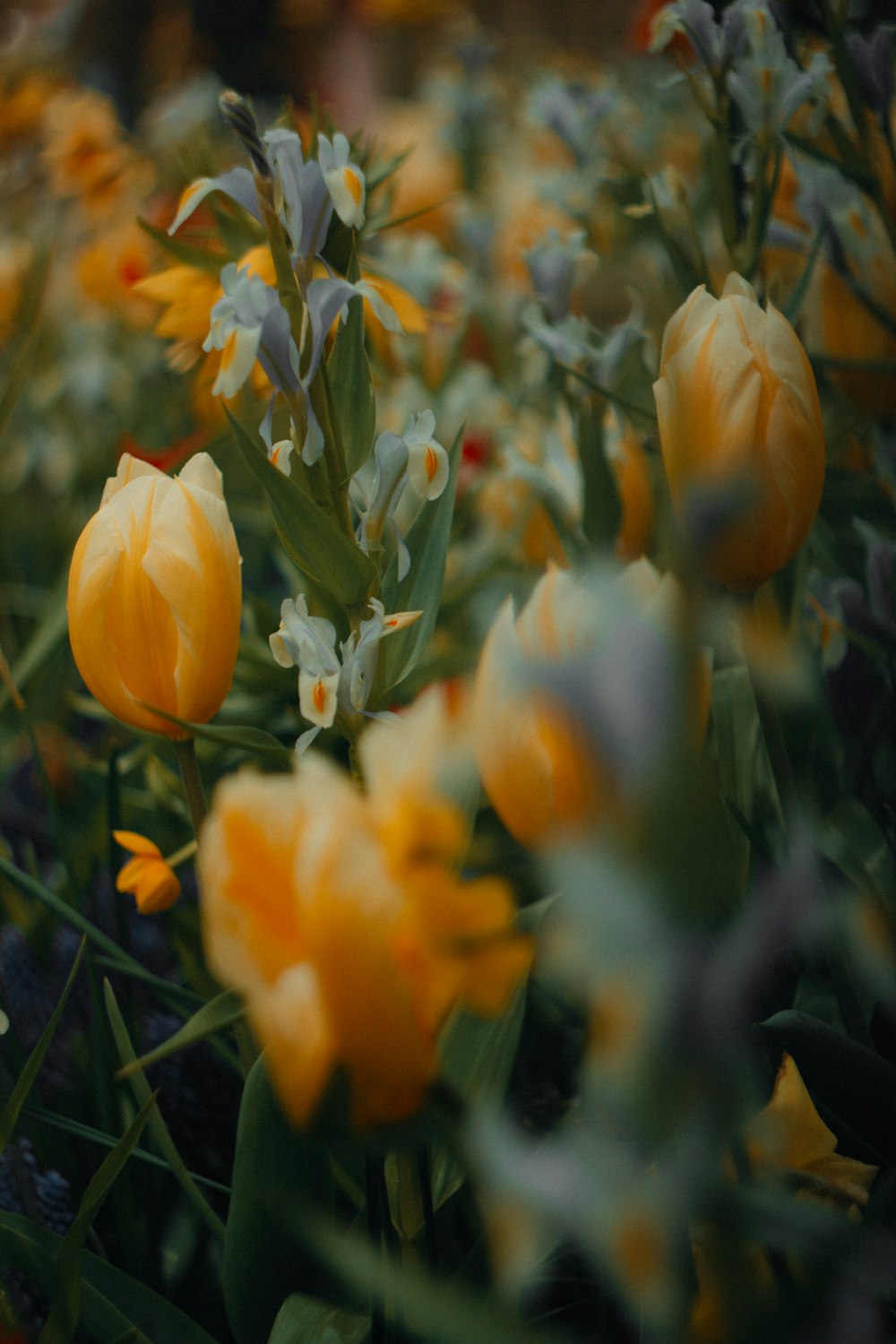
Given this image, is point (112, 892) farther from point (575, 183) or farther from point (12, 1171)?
point (575, 183)

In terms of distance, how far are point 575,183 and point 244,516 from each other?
28 cm

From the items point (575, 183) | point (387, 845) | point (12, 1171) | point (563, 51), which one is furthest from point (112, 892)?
point (563, 51)

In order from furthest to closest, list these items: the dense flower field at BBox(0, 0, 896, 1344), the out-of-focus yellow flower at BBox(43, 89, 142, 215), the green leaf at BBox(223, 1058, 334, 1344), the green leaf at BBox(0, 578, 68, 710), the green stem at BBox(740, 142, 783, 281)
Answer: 1. the out-of-focus yellow flower at BBox(43, 89, 142, 215)
2. the green leaf at BBox(0, 578, 68, 710)
3. the green stem at BBox(740, 142, 783, 281)
4. the green leaf at BBox(223, 1058, 334, 1344)
5. the dense flower field at BBox(0, 0, 896, 1344)

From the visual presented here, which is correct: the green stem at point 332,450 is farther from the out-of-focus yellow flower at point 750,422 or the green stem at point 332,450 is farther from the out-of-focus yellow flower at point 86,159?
the out-of-focus yellow flower at point 86,159

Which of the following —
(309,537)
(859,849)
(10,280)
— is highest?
(309,537)

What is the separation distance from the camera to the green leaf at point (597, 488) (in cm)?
40

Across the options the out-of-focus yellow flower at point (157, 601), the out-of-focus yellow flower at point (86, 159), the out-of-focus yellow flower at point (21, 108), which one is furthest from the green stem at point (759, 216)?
the out-of-focus yellow flower at point (21, 108)

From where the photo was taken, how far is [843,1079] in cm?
23

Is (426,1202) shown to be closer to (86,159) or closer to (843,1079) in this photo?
(843,1079)

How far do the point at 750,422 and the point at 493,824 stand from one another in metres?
0.18

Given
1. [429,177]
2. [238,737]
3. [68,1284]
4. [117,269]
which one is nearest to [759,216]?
[238,737]

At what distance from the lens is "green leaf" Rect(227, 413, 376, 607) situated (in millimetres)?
216

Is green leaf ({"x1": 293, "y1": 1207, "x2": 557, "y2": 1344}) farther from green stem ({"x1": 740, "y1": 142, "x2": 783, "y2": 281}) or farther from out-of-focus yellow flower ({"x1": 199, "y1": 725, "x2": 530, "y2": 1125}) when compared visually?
green stem ({"x1": 740, "y1": 142, "x2": 783, "y2": 281})

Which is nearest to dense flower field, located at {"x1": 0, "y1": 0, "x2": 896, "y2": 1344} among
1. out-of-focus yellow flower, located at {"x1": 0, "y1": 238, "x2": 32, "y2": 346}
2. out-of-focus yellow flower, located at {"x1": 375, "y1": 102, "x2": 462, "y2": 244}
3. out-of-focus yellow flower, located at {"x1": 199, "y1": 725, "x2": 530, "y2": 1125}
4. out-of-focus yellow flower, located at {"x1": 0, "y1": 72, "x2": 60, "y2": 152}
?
out-of-focus yellow flower, located at {"x1": 199, "y1": 725, "x2": 530, "y2": 1125}
